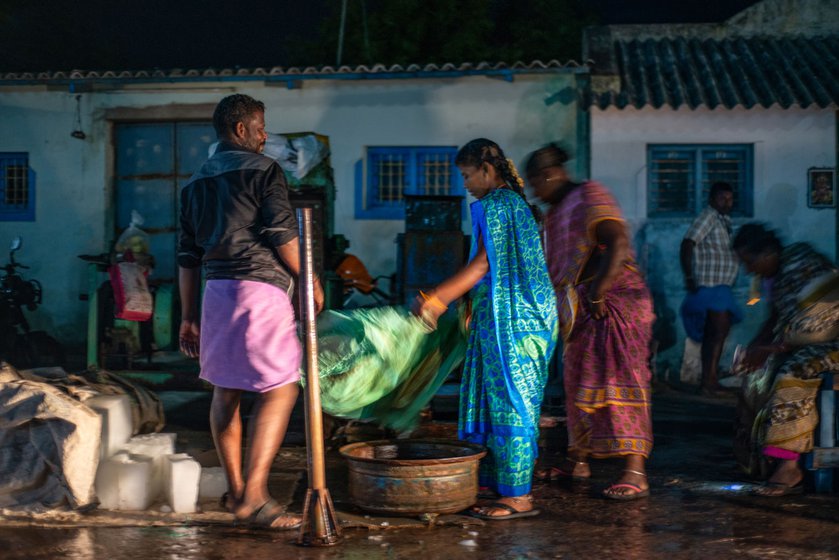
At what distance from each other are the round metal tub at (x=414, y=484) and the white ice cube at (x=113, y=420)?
1278mm

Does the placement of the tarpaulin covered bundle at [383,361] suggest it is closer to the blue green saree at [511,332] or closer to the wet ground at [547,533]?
the blue green saree at [511,332]

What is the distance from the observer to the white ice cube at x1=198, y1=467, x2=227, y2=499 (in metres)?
4.88

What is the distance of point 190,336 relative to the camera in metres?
4.54

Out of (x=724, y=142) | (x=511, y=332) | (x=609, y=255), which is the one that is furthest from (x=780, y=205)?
(x=511, y=332)

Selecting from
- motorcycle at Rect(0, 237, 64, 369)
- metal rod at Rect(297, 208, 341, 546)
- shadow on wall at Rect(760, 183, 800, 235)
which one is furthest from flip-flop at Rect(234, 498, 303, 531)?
A: shadow on wall at Rect(760, 183, 800, 235)

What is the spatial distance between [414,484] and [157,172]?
914cm

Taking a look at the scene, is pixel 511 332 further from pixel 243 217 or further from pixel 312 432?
pixel 243 217

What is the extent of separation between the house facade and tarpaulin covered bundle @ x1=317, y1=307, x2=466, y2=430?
6.78 m

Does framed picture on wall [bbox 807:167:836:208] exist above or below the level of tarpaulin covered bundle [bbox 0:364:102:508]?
above

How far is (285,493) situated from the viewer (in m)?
5.12

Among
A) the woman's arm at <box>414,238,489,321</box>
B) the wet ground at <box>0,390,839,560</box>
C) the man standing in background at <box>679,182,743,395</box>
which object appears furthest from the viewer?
the man standing in background at <box>679,182,743,395</box>

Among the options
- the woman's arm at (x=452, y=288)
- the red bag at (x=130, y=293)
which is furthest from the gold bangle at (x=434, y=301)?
the red bag at (x=130, y=293)

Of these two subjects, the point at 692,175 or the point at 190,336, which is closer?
the point at 190,336

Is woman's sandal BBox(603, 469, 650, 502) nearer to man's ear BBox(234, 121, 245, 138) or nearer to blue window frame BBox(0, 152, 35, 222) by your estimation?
man's ear BBox(234, 121, 245, 138)
